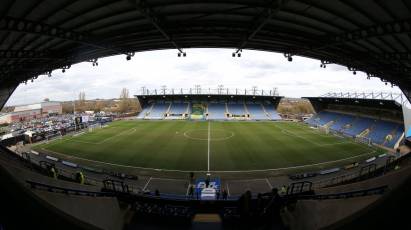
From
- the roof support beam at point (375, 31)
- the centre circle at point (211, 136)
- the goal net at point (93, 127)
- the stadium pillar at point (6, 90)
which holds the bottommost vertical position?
the centre circle at point (211, 136)

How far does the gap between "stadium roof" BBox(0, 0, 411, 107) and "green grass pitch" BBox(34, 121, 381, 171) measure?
1137 centimetres

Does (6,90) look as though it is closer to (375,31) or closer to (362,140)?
(375,31)

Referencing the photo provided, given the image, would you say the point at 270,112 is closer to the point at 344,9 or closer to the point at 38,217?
the point at 344,9

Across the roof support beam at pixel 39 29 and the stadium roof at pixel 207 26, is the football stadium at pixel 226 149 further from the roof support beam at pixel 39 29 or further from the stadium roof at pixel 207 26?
the roof support beam at pixel 39 29

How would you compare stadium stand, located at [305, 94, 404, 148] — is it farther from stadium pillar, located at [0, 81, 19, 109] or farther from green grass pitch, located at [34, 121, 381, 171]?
stadium pillar, located at [0, 81, 19, 109]

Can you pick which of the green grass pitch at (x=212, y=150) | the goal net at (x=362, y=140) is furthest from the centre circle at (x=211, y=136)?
the goal net at (x=362, y=140)

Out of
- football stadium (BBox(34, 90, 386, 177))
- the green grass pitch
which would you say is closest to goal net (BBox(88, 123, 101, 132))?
football stadium (BBox(34, 90, 386, 177))

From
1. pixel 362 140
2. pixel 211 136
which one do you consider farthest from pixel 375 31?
pixel 362 140

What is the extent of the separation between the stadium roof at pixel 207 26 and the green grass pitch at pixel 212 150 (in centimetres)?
1137

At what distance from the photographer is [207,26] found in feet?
43.9

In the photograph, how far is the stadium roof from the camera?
986 cm

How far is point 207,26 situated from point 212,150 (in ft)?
58.4

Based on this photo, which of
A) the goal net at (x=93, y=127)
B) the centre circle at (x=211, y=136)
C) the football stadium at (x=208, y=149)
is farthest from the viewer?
the goal net at (x=93, y=127)

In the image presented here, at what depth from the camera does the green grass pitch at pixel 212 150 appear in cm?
2306
